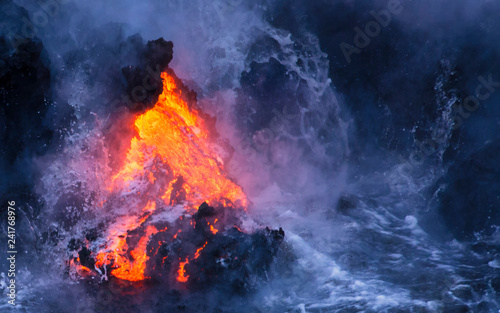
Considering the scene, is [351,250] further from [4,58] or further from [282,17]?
[4,58]

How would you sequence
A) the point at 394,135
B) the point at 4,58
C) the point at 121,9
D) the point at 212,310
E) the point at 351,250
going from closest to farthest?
1. the point at 212,310
2. the point at 4,58
3. the point at 351,250
4. the point at 121,9
5. the point at 394,135

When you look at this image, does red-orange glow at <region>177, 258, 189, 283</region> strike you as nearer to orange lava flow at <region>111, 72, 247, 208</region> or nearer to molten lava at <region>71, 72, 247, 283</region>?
molten lava at <region>71, 72, 247, 283</region>

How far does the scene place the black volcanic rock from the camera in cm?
981

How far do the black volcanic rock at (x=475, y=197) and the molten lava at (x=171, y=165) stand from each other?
4540 millimetres

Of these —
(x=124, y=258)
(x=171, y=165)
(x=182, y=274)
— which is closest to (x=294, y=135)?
(x=171, y=165)

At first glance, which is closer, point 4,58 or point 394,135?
Answer: point 4,58

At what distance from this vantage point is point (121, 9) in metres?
10.3

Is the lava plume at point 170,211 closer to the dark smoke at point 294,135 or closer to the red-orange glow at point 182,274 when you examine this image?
the red-orange glow at point 182,274

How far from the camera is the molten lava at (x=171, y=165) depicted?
10266 mm

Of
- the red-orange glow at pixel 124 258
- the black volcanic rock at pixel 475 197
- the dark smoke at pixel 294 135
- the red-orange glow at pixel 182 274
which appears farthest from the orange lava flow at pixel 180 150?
the black volcanic rock at pixel 475 197

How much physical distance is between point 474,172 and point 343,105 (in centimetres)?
375

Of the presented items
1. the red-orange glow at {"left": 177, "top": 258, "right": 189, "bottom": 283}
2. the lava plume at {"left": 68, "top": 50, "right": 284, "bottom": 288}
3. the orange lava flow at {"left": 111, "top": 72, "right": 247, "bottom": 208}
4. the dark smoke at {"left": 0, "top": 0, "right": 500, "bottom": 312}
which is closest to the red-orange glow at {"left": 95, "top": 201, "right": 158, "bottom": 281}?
the lava plume at {"left": 68, "top": 50, "right": 284, "bottom": 288}

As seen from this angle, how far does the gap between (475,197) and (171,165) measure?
6561 millimetres

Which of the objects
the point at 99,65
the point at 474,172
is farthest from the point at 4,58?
the point at 474,172
